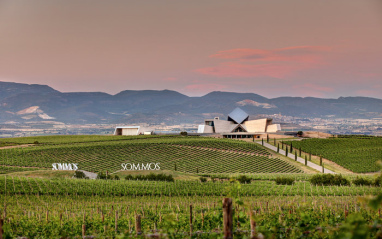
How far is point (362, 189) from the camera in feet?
160

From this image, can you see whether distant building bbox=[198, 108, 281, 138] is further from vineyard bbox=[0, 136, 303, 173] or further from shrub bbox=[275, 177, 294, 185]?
shrub bbox=[275, 177, 294, 185]

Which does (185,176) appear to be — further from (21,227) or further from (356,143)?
(356,143)

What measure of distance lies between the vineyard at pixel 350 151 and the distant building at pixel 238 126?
34.3 metres

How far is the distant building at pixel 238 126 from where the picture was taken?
488ft

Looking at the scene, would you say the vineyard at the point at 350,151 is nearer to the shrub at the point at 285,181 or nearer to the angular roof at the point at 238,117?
the shrub at the point at 285,181

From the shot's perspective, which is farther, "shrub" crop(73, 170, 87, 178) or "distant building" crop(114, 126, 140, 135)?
"distant building" crop(114, 126, 140, 135)

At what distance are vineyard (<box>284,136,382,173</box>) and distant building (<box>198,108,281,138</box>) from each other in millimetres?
34280

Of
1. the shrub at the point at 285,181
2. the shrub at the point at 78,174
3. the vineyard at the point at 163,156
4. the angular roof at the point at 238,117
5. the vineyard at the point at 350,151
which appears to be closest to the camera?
the shrub at the point at 285,181

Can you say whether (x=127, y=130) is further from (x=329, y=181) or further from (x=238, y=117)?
(x=329, y=181)

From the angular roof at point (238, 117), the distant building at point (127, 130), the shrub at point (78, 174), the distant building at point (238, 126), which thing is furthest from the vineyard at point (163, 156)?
the angular roof at point (238, 117)

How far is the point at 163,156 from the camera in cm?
9312

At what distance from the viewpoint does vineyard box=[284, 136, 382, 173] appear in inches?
3409

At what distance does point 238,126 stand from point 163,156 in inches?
2685

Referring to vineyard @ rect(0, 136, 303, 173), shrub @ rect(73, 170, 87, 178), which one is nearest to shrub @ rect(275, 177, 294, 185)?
vineyard @ rect(0, 136, 303, 173)
